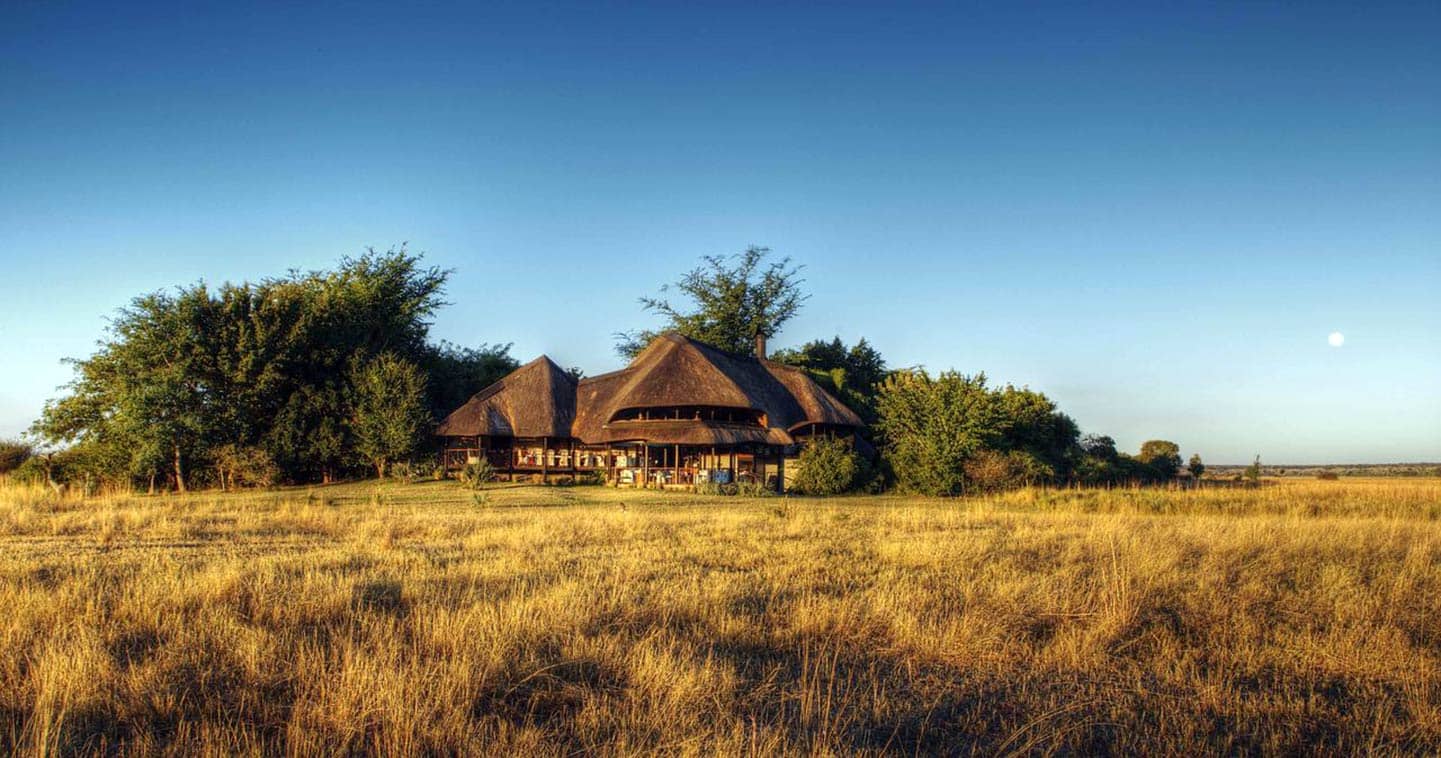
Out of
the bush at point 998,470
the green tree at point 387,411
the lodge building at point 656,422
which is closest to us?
the bush at point 998,470

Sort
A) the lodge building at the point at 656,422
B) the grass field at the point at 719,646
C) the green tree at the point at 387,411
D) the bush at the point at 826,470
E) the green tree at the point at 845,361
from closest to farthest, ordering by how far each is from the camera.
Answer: the grass field at the point at 719,646 → the bush at the point at 826,470 → the lodge building at the point at 656,422 → the green tree at the point at 387,411 → the green tree at the point at 845,361

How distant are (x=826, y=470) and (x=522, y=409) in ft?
44.8

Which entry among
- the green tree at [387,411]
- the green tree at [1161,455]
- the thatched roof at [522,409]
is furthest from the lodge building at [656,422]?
the green tree at [1161,455]

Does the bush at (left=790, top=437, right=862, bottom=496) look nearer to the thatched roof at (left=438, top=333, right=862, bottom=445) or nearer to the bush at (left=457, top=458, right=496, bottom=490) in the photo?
the thatched roof at (left=438, top=333, right=862, bottom=445)

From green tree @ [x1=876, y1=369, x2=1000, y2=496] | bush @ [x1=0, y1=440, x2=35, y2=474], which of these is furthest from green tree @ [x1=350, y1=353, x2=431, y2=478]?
green tree @ [x1=876, y1=369, x2=1000, y2=496]

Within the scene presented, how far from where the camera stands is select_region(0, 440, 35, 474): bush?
101 feet

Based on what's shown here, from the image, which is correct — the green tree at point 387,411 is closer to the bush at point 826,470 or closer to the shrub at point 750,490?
the shrub at point 750,490

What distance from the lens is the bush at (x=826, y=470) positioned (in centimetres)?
2712

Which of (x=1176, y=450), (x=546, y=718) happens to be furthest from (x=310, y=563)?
(x=1176, y=450)

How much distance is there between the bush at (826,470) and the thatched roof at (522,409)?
10.6m

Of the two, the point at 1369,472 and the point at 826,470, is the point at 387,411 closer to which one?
the point at 826,470

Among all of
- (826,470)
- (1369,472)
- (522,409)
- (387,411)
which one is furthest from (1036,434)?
(1369,472)

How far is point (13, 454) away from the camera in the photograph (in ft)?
102

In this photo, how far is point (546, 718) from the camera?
4656 mm
